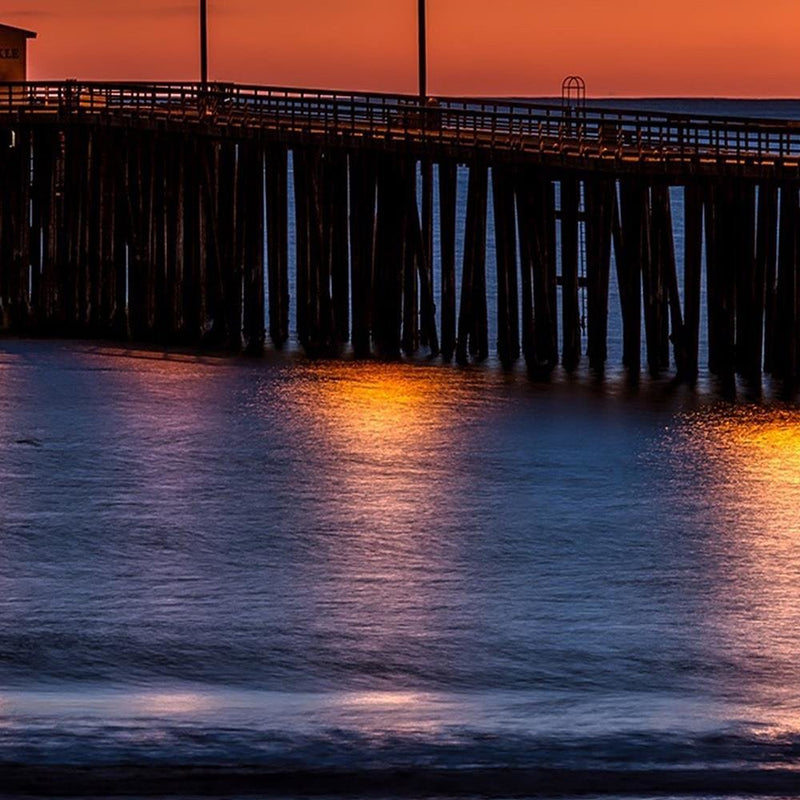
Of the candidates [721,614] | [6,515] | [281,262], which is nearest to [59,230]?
[281,262]

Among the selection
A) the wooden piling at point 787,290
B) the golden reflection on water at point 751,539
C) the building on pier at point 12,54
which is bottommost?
the golden reflection on water at point 751,539

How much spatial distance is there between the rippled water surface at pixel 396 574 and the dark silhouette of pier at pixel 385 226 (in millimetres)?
2354

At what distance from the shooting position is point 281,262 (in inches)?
1576

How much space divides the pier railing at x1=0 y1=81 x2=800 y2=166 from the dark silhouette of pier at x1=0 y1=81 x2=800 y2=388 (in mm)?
99

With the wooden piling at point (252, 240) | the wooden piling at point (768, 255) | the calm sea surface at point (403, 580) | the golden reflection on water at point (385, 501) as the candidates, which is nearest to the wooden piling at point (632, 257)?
the calm sea surface at point (403, 580)

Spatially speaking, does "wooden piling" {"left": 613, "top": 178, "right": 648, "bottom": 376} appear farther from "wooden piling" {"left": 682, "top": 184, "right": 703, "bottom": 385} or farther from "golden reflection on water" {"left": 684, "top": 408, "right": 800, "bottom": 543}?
"golden reflection on water" {"left": 684, "top": 408, "right": 800, "bottom": 543}

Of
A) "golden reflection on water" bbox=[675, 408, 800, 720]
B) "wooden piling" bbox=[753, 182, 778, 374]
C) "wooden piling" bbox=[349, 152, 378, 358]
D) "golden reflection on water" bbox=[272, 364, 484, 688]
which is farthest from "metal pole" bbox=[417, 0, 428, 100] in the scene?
"golden reflection on water" bbox=[675, 408, 800, 720]

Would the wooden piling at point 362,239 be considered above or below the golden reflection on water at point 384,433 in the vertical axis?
above

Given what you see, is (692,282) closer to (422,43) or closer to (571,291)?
(571,291)

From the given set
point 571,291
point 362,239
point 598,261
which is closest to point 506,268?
point 571,291

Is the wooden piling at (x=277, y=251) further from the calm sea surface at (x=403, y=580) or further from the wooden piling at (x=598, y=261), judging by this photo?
the wooden piling at (x=598, y=261)

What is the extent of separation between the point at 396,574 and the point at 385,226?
20654 millimetres

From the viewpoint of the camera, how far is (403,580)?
17875 mm

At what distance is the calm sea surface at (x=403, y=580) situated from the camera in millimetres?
8695
